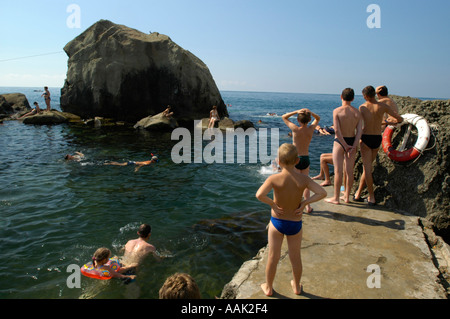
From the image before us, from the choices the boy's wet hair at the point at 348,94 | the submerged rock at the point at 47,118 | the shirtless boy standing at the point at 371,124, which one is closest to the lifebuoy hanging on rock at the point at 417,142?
the shirtless boy standing at the point at 371,124

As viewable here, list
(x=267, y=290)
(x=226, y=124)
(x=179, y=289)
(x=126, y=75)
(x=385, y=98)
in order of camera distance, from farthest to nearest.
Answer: (x=126, y=75)
(x=226, y=124)
(x=385, y=98)
(x=267, y=290)
(x=179, y=289)

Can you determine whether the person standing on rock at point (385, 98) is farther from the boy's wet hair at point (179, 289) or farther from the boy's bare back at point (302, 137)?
the boy's wet hair at point (179, 289)

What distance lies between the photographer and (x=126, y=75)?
26.6 meters

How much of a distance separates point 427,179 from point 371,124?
1.58 m

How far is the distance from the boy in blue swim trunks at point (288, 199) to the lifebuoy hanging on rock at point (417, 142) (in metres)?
3.90

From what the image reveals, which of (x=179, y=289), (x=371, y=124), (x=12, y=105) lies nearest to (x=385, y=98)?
(x=371, y=124)

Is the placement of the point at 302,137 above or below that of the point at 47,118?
below

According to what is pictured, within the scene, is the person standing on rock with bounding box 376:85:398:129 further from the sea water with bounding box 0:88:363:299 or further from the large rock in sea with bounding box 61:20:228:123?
the large rock in sea with bounding box 61:20:228:123

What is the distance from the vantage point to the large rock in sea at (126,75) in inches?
1041

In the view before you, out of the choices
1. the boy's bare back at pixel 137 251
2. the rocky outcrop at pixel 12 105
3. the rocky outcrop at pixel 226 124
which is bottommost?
the boy's bare back at pixel 137 251

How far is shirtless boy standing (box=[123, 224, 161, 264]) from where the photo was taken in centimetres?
584

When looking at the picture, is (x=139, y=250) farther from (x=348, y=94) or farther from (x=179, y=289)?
(x=348, y=94)

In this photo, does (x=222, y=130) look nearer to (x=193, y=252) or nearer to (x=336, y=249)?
(x=193, y=252)

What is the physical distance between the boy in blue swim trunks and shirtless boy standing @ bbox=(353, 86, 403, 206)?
3.46 metres
